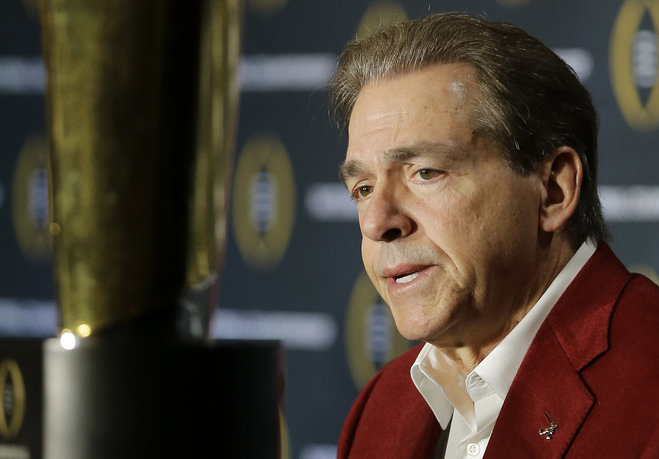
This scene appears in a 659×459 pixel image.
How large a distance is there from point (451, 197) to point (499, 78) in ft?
0.68

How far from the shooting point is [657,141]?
229 centimetres

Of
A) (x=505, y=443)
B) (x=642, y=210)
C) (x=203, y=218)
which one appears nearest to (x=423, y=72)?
(x=505, y=443)

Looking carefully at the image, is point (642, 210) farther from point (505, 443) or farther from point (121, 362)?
point (121, 362)

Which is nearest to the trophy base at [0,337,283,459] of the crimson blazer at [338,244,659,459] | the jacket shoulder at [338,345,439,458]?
the crimson blazer at [338,244,659,459]

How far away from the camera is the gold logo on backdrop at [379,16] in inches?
98.1

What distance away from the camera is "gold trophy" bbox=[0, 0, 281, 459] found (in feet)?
1.32

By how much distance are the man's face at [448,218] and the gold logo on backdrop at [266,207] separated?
1.29 meters

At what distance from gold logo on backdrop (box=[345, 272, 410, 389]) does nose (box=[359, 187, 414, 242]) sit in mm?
1196

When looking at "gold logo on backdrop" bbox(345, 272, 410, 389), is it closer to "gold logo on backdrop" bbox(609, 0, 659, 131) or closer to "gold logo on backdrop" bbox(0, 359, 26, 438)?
"gold logo on backdrop" bbox(609, 0, 659, 131)

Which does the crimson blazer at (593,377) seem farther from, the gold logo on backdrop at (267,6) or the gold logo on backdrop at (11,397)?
the gold logo on backdrop at (267,6)

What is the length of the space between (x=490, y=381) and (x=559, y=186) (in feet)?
1.14

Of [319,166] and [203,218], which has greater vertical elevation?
[319,166]

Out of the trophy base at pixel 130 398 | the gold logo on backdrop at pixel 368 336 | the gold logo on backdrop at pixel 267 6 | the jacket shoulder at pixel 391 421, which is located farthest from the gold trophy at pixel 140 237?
the gold logo on backdrop at pixel 267 6

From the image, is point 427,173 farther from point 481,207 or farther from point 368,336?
point 368,336
